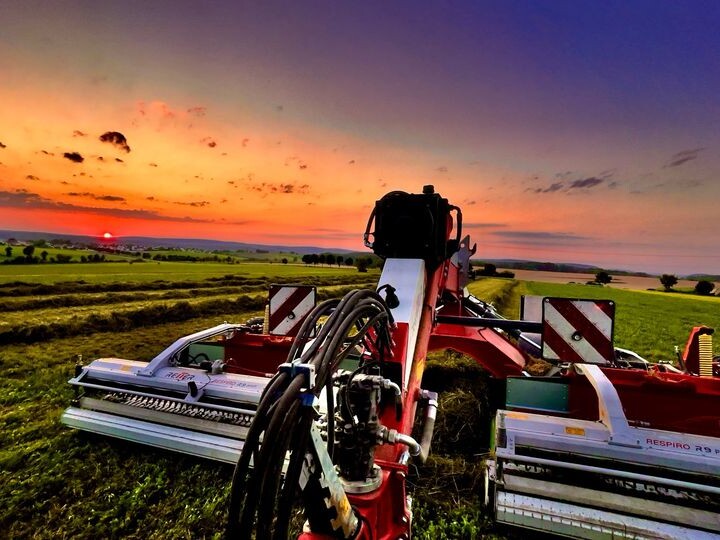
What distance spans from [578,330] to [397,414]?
2.36 meters

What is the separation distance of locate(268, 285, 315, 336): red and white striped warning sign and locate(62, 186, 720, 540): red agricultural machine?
14mm

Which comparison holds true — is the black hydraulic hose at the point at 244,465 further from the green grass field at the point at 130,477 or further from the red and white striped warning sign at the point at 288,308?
Answer: the red and white striped warning sign at the point at 288,308

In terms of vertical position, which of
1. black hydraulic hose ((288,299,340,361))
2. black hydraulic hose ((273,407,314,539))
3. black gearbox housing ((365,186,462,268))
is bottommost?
black hydraulic hose ((273,407,314,539))

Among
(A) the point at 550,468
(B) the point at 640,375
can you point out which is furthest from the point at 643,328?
(A) the point at 550,468

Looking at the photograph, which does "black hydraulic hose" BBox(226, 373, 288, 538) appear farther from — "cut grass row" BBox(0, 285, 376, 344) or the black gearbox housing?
"cut grass row" BBox(0, 285, 376, 344)

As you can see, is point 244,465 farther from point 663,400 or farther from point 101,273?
point 101,273

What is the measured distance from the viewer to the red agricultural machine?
→ 1484 mm

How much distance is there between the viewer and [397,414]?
7.55 feet

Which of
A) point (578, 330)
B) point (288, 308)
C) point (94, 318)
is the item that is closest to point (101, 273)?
point (94, 318)

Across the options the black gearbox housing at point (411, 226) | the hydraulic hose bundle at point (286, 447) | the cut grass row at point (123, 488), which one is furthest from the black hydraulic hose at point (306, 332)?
the cut grass row at point (123, 488)

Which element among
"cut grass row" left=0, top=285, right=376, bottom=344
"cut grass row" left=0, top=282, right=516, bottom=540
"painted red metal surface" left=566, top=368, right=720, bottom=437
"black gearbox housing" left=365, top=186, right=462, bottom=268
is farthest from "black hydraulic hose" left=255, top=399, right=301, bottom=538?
"cut grass row" left=0, top=285, right=376, bottom=344

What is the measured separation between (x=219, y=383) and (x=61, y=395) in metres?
2.90

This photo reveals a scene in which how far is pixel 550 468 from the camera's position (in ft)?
8.65

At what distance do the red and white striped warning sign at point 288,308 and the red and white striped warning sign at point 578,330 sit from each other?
2.48m
